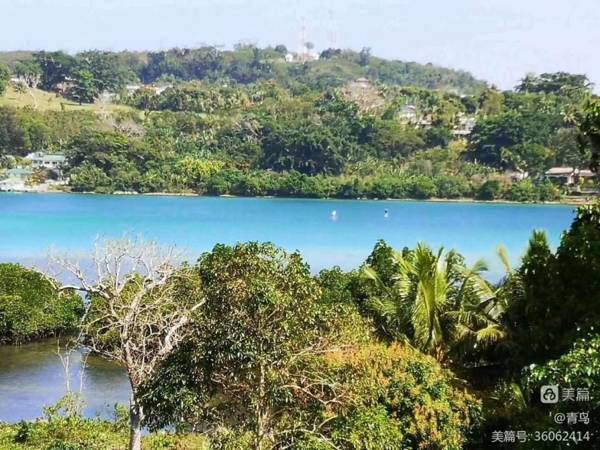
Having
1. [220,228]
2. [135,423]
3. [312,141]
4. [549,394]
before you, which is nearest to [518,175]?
[312,141]

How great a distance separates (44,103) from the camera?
120 meters

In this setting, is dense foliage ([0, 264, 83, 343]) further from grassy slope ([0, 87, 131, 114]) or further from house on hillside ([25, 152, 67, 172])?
grassy slope ([0, 87, 131, 114])

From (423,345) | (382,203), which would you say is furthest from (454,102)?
(423,345)

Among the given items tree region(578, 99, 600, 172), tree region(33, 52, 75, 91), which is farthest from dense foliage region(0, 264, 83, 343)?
tree region(33, 52, 75, 91)

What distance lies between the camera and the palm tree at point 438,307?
1293cm

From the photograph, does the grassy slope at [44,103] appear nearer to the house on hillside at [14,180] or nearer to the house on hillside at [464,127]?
the house on hillside at [14,180]

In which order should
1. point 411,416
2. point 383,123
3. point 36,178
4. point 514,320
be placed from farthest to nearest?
point 383,123, point 36,178, point 514,320, point 411,416

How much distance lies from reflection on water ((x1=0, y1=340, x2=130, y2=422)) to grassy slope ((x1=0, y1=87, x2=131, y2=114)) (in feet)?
314

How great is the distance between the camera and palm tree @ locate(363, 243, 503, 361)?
12.9 m

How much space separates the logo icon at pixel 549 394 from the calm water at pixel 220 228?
12.0 m

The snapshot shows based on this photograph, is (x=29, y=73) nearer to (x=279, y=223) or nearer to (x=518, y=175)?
(x=279, y=223)

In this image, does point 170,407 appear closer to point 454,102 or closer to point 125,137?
point 125,137

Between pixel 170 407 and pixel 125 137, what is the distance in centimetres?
8771

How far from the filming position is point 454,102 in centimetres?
11356
